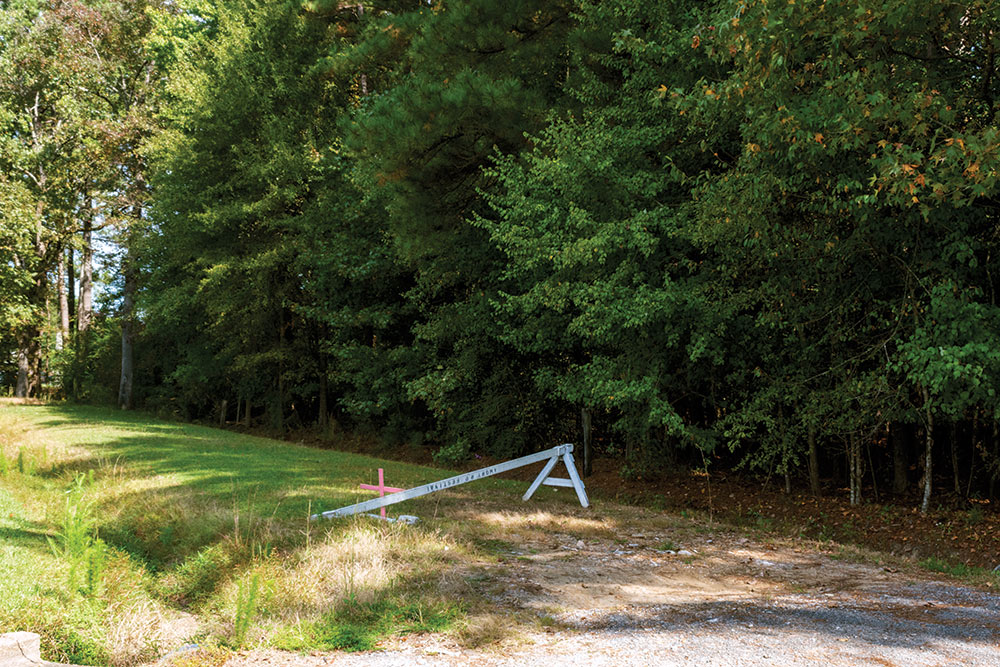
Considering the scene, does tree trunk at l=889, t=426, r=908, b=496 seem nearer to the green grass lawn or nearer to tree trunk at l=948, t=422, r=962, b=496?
tree trunk at l=948, t=422, r=962, b=496

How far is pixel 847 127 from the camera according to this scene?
23.5 feet

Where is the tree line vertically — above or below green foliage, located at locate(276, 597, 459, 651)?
above

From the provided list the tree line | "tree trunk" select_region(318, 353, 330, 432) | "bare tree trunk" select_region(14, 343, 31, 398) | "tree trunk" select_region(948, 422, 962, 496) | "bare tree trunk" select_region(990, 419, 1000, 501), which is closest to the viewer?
the tree line

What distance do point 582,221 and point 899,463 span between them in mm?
6484

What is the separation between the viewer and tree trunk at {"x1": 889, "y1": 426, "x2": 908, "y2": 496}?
11.6m

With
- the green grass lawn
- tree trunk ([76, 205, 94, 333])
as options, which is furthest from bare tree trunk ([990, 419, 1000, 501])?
tree trunk ([76, 205, 94, 333])

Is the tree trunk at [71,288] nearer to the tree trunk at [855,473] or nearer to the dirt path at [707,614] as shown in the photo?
the tree trunk at [855,473]

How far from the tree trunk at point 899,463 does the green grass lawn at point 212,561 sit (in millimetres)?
6033

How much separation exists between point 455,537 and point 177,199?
60.2 ft

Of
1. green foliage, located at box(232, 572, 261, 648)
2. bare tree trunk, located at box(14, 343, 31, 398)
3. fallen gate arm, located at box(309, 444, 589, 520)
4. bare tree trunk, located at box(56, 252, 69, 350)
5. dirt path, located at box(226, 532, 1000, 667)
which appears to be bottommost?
dirt path, located at box(226, 532, 1000, 667)

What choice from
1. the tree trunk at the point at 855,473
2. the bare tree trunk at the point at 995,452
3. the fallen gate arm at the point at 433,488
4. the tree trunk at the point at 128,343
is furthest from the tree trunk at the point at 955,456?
the tree trunk at the point at 128,343

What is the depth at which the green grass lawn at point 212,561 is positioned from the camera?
5.07 metres

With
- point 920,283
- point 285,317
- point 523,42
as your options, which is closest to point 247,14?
point 285,317

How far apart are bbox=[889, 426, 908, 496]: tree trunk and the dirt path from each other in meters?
4.46
